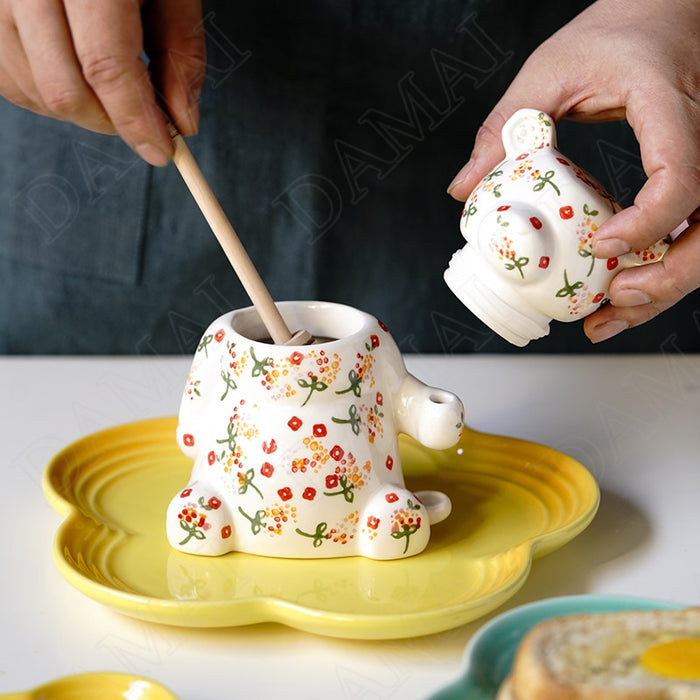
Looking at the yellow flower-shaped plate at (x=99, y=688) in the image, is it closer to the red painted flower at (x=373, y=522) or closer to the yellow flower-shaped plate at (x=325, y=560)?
the yellow flower-shaped plate at (x=325, y=560)

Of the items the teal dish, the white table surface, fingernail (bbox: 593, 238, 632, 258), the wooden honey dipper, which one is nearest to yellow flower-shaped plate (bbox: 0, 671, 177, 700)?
the white table surface

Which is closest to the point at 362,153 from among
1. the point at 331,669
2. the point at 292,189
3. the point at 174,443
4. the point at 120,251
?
the point at 292,189

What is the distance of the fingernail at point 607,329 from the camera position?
830 millimetres

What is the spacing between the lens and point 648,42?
0.81m

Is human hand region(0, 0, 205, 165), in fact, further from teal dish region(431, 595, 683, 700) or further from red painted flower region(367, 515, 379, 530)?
teal dish region(431, 595, 683, 700)

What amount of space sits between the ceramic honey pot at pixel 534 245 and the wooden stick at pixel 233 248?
129mm

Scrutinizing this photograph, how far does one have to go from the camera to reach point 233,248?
0.79m

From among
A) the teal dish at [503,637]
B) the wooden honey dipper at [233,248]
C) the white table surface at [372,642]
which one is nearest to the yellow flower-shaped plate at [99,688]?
the white table surface at [372,642]

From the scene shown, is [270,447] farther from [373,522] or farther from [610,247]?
[610,247]

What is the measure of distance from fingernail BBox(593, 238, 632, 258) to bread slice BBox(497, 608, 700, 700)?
0.86 feet

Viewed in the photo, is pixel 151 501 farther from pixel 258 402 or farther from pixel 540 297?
pixel 540 297

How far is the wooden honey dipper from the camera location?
0.79m

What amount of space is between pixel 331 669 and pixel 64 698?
16 cm

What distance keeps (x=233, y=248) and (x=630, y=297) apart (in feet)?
0.94
